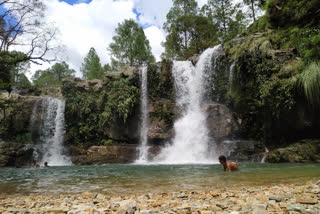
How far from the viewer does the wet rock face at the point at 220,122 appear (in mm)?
12844

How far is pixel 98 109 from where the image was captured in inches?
658

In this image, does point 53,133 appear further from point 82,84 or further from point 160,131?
point 160,131

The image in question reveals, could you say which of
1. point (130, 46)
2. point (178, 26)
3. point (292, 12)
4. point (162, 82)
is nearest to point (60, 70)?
point (130, 46)

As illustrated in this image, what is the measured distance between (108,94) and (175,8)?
A: 53.9ft

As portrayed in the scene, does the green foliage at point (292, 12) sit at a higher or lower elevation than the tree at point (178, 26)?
lower

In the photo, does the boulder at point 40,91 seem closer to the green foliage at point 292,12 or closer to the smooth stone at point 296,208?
the green foliage at point 292,12

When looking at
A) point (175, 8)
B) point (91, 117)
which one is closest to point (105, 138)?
point (91, 117)

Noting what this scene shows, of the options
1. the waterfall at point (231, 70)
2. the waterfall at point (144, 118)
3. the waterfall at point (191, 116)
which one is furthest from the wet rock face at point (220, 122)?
the waterfall at point (144, 118)

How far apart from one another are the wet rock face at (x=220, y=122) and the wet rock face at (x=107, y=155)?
5412 mm

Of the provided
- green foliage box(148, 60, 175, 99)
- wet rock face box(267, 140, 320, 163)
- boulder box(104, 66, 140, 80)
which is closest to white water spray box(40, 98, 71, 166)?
boulder box(104, 66, 140, 80)

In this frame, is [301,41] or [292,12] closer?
[292,12]

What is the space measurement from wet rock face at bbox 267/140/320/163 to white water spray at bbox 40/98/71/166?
13.2 m

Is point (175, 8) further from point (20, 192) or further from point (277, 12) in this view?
point (20, 192)

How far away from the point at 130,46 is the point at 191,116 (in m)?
17.7
